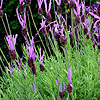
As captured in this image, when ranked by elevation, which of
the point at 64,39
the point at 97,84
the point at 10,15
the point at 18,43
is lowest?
the point at 18,43

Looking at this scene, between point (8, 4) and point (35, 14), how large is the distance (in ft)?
1.33

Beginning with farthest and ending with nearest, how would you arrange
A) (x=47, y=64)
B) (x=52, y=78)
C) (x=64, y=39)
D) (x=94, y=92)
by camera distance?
(x=47, y=64)
(x=52, y=78)
(x=94, y=92)
(x=64, y=39)

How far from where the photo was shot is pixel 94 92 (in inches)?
57.8

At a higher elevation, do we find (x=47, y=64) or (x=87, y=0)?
(x=87, y=0)

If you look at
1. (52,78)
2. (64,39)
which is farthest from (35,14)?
(64,39)

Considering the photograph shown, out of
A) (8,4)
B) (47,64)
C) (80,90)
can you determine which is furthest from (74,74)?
(8,4)

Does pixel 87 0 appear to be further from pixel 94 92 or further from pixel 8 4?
pixel 94 92

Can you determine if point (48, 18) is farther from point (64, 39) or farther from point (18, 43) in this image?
point (18, 43)

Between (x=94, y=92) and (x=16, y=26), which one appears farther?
(x=16, y=26)

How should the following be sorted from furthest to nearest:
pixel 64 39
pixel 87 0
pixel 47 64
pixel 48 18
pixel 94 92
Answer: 1. pixel 87 0
2. pixel 47 64
3. pixel 94 92
4. pixel 48 18
5. pixel 64 39

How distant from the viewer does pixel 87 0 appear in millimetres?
2930

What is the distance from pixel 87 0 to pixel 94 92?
1765 millimetres

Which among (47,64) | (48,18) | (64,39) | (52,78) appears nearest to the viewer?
(64,39)

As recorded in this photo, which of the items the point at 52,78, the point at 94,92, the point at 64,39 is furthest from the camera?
the point at 52,78
